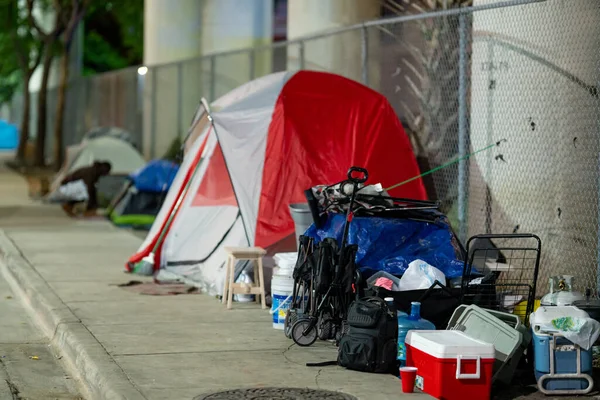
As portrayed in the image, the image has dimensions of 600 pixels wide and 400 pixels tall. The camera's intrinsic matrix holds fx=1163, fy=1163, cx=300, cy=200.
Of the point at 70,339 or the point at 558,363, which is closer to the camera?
the point at 558,363

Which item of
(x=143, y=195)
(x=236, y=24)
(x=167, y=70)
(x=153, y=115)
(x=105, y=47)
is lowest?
(x=143, y=195)

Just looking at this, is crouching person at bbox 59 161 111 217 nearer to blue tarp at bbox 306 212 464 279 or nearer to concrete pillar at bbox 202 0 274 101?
concrete pillar at bbox 202 0 274 101

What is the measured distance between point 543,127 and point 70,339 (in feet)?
14.1

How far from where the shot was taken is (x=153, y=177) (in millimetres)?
17359

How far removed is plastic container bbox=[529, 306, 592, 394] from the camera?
684 cm

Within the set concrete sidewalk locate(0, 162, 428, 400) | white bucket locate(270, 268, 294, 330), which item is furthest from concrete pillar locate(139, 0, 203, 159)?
white bucket locate(270, 268, 294, 330)

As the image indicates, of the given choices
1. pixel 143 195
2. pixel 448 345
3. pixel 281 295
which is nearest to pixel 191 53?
pixel 143 195

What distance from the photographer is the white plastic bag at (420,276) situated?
8.15 meters

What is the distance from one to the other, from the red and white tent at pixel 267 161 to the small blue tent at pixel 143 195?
504 cm

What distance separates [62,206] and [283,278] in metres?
11.7

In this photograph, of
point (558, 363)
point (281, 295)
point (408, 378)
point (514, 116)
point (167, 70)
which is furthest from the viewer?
point (167, 70)

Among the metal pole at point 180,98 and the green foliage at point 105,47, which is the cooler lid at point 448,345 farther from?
the green foliage at point 105,47

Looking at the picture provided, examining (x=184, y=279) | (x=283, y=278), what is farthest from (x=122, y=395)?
(x=184, y=279)

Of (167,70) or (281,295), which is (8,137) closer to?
(167,70)
